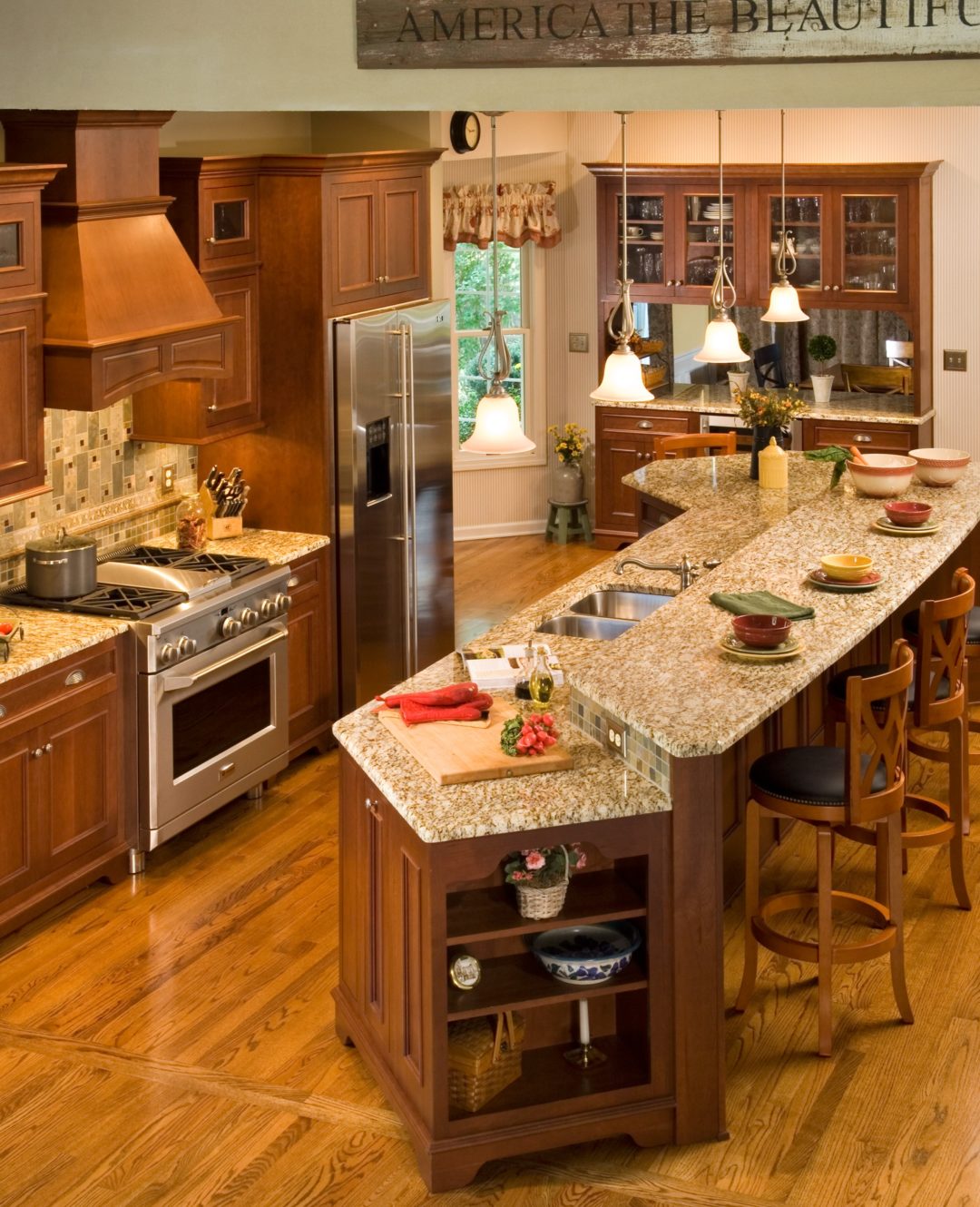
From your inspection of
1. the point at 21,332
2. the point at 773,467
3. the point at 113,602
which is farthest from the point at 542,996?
the point at 773,467

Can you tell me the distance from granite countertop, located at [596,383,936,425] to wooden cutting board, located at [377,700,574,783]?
553cm

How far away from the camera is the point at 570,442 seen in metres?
10.5

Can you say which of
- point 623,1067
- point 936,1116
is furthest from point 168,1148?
point 936,1116

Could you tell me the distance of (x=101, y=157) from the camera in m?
5.62

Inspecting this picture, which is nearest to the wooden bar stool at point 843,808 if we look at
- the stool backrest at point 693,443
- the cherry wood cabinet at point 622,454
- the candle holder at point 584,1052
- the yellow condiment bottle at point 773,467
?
the candle holder at point 584,1052

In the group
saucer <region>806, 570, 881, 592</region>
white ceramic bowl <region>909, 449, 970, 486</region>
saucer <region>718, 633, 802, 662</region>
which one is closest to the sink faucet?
saucer <region>806, 570, 881, 592</region>

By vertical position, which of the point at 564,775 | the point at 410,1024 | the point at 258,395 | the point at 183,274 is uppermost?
the point at 183,274

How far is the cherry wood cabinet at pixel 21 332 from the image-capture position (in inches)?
205

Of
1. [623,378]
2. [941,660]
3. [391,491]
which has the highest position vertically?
[623,378]

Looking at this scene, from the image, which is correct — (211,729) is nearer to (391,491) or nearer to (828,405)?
(391,491)

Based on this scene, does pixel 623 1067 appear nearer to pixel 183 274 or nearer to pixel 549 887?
pixel 549 887

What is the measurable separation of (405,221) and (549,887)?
4203mm

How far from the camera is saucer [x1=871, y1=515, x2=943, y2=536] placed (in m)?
5.87

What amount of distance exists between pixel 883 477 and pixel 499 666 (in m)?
2.33
